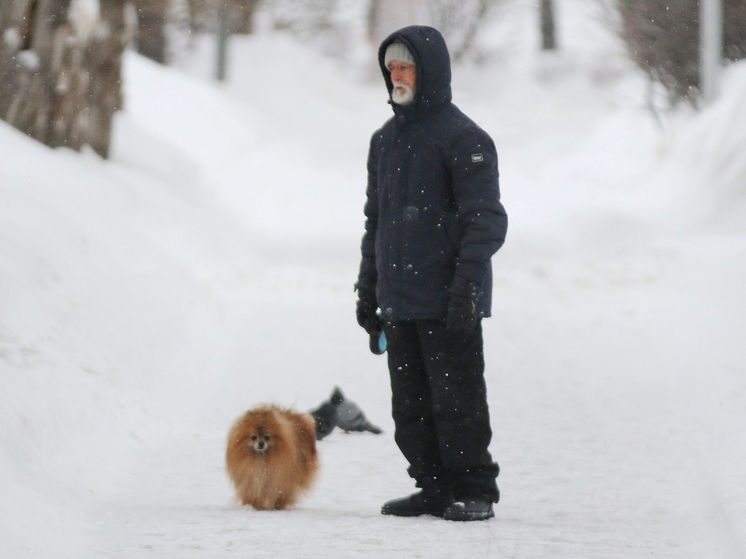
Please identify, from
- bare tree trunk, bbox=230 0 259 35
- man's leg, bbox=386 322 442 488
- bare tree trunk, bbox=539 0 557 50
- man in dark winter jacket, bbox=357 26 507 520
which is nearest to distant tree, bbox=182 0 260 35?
bare tree trunk, bbox=230 0 259 35

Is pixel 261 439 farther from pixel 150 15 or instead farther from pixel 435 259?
pixel 150 15

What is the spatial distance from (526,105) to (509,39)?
7629 millimetres

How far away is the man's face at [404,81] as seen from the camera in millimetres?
4438

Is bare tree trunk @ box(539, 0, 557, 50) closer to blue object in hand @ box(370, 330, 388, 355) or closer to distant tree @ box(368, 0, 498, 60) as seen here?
distant tree @ box(368, 0, 498, 60)

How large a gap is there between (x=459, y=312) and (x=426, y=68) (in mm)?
973

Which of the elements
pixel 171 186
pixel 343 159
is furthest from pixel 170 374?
pixel 343 159

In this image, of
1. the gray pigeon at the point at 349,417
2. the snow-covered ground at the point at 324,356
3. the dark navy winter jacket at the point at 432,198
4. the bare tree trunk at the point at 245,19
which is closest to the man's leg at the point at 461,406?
the dark navy winter jacket at the point at 432,198

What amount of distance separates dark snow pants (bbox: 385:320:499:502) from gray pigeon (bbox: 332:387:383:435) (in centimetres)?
196

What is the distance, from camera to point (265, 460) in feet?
15.4

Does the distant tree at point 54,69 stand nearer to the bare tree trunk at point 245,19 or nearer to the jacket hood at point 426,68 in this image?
the jacket hood at point 426,68

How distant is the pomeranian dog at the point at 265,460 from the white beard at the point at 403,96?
1.41 metres

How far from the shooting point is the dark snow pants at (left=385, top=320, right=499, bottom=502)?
14.6 ft

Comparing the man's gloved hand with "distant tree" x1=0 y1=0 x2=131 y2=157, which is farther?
"distant tree" x1=0 y1=0 x2=131 y2=157

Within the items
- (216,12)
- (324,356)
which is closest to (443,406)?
(324,356)
